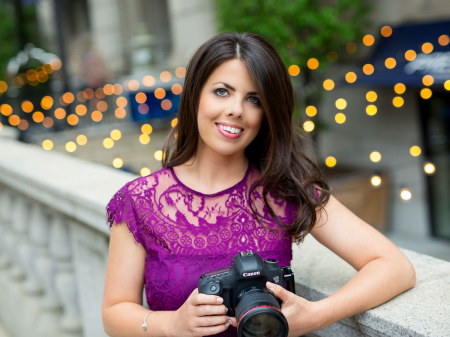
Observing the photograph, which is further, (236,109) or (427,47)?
(427,47)

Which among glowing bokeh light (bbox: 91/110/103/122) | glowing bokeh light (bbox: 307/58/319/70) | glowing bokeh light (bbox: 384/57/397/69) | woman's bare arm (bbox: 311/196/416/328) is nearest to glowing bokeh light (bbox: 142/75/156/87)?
glowing bokeh light (bbox: 91/110/103/122)

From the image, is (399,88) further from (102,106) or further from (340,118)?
(102,106)

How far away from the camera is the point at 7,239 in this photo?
11.3 feet

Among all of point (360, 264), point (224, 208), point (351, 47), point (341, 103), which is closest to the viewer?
point (360, 264)

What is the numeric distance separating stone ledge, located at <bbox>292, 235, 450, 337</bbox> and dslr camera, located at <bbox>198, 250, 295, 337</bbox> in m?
0.28

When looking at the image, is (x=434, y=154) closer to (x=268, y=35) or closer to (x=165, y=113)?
(x=268, y=35)

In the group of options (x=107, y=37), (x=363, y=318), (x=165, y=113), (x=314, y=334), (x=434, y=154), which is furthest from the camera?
(x=107, y=37)

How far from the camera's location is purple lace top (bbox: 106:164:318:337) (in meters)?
1.61

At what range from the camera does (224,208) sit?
5.60ft

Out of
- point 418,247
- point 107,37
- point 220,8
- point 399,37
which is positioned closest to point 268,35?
point 220,8

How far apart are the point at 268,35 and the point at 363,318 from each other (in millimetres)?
5117

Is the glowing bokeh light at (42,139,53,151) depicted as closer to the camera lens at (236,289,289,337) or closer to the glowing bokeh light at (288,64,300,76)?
the glowing bokeh light at (288,64,300,76)

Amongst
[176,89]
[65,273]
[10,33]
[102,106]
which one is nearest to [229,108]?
[65,273]

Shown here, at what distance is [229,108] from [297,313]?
72 centimetres
